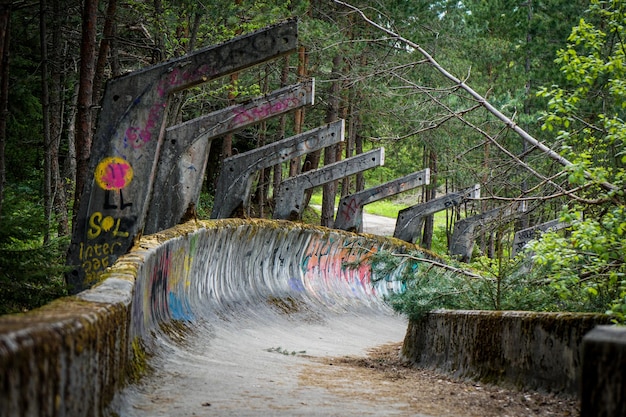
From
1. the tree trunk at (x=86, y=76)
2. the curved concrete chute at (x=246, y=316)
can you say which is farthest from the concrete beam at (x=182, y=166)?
the tree trunk at (x=86, y=76)

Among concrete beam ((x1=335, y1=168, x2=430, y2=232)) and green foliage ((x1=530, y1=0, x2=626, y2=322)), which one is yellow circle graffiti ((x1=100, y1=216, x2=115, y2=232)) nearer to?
green foliage ((x1=530, y1=0, x2=626, y2=322))

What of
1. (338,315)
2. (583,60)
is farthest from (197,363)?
(338,315)

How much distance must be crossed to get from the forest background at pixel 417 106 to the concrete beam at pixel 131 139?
2.25 ft

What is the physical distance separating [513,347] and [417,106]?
798 cm

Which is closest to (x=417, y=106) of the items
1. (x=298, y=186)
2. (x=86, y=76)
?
(x=86, y=76)

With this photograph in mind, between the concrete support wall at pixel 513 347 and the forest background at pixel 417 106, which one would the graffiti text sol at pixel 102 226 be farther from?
the concrete support wall at pixel 513 347

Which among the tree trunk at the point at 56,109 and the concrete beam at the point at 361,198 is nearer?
the tree trunk at the point at 56,109

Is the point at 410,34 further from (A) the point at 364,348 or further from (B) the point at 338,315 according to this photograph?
(A) the point at 364,348

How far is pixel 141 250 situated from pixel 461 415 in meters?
3.84

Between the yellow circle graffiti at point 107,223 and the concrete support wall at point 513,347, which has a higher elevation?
the yellow circle graffiti at point 107,223

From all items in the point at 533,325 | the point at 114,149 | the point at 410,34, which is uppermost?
the point at 410,34

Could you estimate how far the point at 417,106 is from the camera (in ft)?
51.3

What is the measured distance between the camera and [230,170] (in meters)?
20.9

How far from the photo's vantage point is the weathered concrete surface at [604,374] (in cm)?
349
